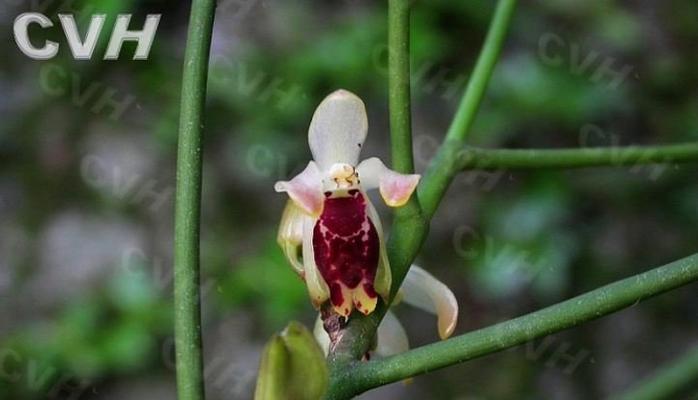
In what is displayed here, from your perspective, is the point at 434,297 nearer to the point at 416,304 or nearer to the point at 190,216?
the point at 416,304

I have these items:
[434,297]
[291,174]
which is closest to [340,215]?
[434,297]

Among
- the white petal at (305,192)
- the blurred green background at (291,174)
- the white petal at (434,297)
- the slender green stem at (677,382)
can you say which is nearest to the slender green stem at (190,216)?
the white petal at (305,192)

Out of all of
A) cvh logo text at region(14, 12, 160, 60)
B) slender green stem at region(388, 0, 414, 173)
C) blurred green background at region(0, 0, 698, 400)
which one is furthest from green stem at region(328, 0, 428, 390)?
blurred green background at region(0, 0, 698, 400)

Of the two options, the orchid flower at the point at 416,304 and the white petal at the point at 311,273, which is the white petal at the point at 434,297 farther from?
the white petal at the point at 311,273

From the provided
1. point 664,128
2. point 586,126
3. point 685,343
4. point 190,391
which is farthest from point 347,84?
point 190,391

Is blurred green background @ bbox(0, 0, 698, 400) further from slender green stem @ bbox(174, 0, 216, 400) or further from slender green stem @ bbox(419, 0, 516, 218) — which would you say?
slender green stem @ bbox(174, 0, 216, 400)
